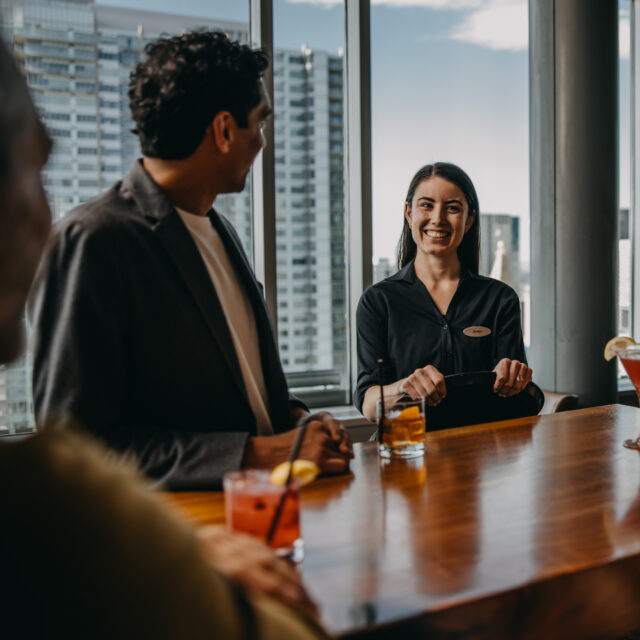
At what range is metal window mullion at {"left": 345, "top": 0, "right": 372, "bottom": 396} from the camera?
364cm

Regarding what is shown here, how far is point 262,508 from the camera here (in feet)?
3.15

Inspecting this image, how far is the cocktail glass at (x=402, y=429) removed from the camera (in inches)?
60.6

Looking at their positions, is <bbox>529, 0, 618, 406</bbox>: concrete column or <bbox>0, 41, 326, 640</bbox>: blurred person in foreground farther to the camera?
<bbox>529, 0, 618, 406</bbox>: concrete column

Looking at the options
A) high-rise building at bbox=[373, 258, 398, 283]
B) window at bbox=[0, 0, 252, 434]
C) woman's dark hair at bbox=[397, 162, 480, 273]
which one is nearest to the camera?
woman's dark hair at bbox=[397, 162, 480, 273]

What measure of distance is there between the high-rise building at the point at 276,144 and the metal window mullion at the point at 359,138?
71 mm

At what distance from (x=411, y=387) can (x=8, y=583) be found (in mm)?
1616

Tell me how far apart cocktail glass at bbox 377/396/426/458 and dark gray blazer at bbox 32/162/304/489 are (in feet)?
1.00

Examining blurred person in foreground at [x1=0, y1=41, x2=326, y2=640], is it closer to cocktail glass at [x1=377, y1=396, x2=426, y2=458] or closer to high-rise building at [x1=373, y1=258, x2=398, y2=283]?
cocktail glass at [x1=377, y1=396, x2=426, y2=458]

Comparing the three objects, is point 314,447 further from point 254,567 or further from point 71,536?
point 71,536

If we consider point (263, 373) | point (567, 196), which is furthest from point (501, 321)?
point (567, 196)

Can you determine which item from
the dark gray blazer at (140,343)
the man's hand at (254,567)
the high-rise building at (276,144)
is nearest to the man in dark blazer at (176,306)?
the dark gray blazer at (140,343)

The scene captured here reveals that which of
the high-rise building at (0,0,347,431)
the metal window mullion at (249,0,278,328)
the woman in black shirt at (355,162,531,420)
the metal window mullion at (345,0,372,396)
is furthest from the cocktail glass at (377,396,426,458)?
the metal window mullion at (345,0,372,396)

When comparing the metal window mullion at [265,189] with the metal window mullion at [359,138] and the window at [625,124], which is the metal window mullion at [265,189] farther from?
the window at [625,124]

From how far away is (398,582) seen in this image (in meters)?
0.92
